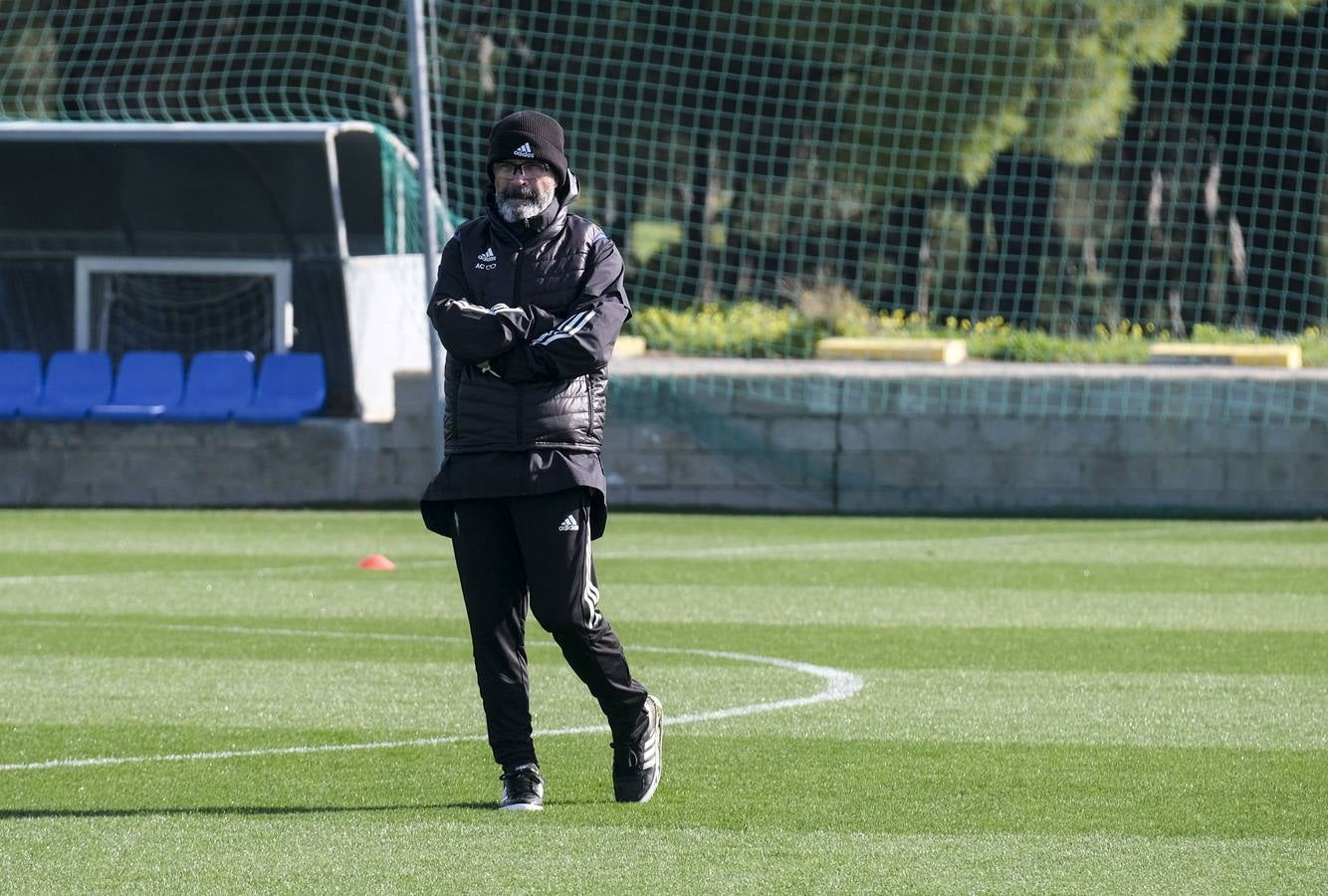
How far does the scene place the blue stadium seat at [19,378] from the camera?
22234mm

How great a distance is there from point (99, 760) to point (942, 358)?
17339 mm

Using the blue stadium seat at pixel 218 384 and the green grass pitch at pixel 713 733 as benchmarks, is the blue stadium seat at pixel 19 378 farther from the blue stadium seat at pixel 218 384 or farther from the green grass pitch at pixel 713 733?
the green grass pitch at pixel 713 733

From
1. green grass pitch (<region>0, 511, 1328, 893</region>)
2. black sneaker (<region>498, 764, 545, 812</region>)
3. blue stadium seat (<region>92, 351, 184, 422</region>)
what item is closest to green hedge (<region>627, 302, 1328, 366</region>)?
blue stadium seat (<region>92, 351, 184, 422</region>)

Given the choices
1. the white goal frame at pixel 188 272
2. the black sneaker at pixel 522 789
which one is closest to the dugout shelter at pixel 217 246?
the white goal frame at pixel 188 272

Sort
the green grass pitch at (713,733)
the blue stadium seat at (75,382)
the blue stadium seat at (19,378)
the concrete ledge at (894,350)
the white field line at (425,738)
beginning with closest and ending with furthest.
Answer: the green grass pitch at (713,733) < the white field line at (425,738) < the blue stadium seat at (75,382) < the blue stadium seat at (19,378) < the concrete ledge at (894,350)

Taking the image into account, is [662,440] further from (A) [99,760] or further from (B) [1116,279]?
(B) [1116,279]

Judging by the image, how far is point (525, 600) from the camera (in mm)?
6238

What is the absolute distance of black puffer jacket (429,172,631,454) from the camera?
5.92 m

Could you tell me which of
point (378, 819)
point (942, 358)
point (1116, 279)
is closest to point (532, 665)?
point (378, 819)

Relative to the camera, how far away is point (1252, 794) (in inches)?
251

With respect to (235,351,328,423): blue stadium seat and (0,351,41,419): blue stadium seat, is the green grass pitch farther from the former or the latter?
(0,351,41,419): blue stadium seat

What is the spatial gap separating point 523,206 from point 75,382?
17.2 metres

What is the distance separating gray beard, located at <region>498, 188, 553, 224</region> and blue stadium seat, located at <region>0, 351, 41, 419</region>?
17212mm

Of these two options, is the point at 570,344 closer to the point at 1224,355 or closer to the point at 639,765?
the point at 639,765
